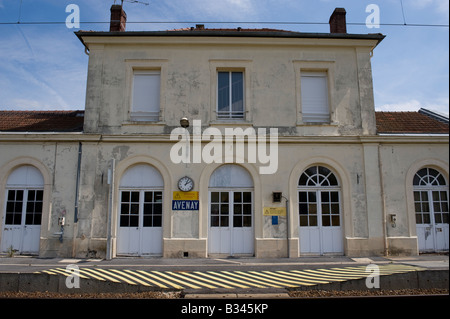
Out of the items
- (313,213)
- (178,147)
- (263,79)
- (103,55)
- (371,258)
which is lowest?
(371,258)

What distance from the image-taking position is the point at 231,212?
34.8 feet

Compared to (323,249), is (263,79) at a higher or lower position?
higher

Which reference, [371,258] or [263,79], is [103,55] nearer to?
[263,79]

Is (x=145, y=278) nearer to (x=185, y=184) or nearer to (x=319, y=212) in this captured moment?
(x=185, y=184)

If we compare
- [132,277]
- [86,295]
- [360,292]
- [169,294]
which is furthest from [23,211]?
[360,292]

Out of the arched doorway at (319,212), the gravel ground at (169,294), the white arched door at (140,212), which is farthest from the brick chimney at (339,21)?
the gravel ground at (169,294)

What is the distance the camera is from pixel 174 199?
10.4 meters

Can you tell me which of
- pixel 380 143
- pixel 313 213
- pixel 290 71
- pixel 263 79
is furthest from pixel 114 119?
pixel 380 143

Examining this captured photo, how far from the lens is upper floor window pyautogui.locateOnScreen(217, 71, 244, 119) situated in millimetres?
11117

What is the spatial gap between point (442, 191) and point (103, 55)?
12.2m

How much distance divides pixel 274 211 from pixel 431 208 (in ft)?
17.0

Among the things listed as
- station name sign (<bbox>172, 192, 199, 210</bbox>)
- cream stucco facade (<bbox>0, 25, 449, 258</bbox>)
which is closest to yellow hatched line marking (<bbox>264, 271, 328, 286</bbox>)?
cream stucco facade (<bbox>0, 25, 449, 258</bbox>)

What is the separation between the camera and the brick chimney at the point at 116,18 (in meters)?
11.9

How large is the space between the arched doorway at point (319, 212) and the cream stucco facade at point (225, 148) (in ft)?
0.43
